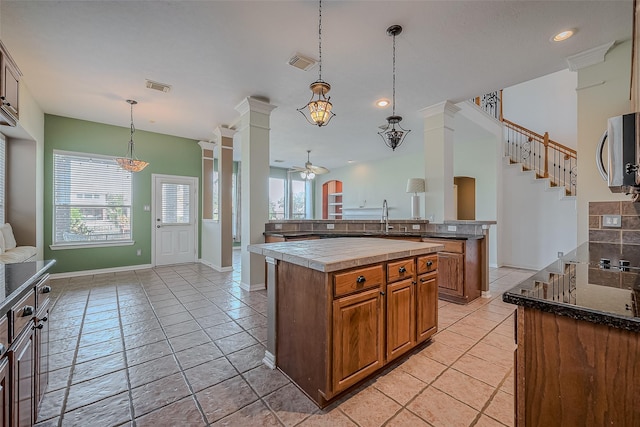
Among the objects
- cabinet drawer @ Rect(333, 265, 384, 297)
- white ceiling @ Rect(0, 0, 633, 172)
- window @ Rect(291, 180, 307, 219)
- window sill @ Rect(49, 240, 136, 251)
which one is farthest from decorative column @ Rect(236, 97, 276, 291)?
window @ Rect(291, 180, 307, 219)

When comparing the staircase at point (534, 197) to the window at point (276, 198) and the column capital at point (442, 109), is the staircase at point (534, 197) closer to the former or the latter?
the column capital at point (442, 109)

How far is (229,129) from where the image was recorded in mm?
5371

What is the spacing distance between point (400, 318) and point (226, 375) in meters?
1.32

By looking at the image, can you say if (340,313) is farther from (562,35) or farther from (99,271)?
(99,271)

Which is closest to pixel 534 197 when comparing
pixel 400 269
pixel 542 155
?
pixel 542 155

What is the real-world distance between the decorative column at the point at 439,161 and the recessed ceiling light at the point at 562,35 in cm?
149

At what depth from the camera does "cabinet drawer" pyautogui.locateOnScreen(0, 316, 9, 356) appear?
3.22 feet

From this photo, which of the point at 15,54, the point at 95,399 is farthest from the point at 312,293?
the point at 15,54

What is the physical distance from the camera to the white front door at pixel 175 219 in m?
5.78

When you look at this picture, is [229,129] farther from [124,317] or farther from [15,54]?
[124,317]

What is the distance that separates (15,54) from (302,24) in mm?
3064

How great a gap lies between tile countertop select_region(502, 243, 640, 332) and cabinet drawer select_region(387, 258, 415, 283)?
851mm

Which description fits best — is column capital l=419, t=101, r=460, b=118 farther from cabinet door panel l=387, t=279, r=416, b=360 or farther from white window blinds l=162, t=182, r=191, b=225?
white window blinds l=162, t=182, r=191, b=225

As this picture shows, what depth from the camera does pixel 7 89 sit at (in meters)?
2.01
